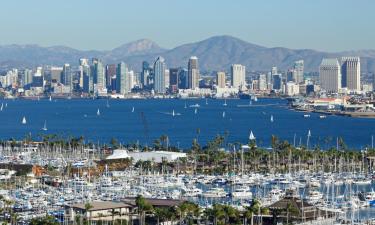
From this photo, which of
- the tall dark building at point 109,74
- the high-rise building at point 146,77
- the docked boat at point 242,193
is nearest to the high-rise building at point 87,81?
the tall dark building at point 109,74

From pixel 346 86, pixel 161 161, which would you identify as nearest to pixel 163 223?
pixel 161 161

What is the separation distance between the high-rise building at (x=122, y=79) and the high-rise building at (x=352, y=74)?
28.9 meters

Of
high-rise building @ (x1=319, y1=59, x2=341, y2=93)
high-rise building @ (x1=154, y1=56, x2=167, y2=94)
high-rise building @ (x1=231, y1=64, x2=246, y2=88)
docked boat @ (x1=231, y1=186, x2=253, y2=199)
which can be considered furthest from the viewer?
high-rise building @ (x1=231, y1=64, x2=246, y2=88)

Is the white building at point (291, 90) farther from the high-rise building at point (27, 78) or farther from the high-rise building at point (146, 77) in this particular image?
the high-rise building at point (27, 78)

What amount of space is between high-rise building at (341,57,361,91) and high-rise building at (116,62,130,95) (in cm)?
2888

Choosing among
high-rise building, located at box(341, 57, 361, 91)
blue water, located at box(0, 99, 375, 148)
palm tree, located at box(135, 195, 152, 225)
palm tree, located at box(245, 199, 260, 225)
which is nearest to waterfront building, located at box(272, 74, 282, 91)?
high-rise building, located at box(341, 57, 361, 91)

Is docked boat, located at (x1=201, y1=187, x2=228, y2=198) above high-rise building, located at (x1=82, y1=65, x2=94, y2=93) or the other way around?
the other way around

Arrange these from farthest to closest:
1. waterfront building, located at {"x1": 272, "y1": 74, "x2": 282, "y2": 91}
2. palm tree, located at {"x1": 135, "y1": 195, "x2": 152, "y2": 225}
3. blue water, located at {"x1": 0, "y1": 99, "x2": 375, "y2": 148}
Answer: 1. waterfront building, located at {"x1": 272, "y1": 74, "x2": 282, "y2": 91}
2. blue water, located at {"x1": 0, "y1": 99, "x2": 375, "y2": 148}
3. palm tree, located at {"x1": 135, "y1": 195, "x2": 152, "y2": 225}

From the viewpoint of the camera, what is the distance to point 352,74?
126m

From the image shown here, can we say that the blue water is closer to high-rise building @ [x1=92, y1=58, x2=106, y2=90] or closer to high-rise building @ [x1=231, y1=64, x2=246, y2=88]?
high-rise building @ [x1=92, y1=58, x2=106, y2=90]

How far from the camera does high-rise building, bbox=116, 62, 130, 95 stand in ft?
406

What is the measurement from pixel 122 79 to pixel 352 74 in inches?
1180

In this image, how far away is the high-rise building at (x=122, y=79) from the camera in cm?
12388

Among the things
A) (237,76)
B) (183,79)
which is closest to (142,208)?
(183,79)
